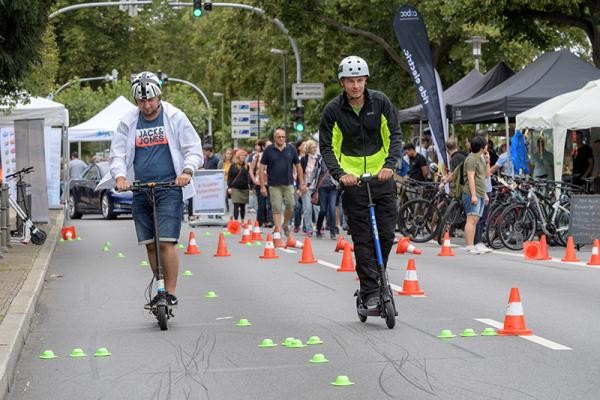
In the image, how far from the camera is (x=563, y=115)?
2123 cm

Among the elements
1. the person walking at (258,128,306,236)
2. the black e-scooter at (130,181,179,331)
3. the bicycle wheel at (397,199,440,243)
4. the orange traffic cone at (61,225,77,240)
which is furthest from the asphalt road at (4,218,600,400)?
the orange traffic cone at (61,225,77,240)

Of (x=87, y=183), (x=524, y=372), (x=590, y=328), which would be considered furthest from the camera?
(x=87, y=183)

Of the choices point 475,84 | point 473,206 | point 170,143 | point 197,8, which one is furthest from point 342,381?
point 197,8

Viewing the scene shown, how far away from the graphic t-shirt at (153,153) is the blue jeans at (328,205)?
541 inches

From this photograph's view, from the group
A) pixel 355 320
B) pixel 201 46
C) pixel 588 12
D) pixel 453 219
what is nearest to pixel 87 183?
pixel 588 12

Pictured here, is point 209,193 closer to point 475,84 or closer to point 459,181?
point 475,84

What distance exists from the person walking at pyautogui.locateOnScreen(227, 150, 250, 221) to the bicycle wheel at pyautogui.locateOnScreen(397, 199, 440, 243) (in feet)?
25.2

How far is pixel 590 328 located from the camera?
10.2m

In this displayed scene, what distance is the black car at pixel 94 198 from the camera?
116ft

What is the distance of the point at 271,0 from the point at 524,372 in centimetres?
2996

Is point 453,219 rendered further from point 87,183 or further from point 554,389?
point 87,183

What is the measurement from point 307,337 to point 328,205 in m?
14.8

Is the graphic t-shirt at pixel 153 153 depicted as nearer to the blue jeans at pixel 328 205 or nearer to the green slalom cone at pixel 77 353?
the green slalom cone at pixel 77 353

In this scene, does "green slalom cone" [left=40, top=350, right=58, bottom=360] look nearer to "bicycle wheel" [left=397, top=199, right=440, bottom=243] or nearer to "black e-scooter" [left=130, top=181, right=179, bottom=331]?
"black e-scooter" [left=130, top=181, right=179, bottom=331]
